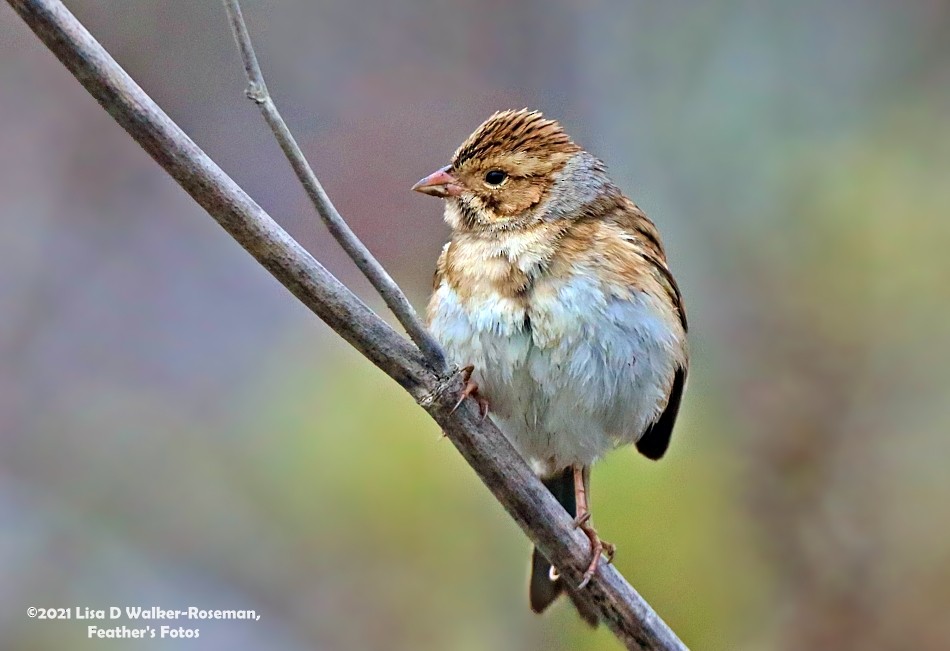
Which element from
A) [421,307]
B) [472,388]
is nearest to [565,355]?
[472,388]

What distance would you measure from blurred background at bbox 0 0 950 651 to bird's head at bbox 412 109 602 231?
4.61 feet

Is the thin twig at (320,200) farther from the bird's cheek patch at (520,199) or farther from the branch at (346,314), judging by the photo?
the bird's cheek patch at (520,199)

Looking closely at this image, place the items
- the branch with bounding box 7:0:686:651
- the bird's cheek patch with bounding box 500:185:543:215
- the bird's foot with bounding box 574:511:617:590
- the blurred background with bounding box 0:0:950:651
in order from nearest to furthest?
the branch with bounding box 7:0:686:651
the bird's foot with bounding box 574:511:617:590
the bird's cheek patch with bounding box 500:185:543:215
the blurred background with bounding box 0:0:950:651

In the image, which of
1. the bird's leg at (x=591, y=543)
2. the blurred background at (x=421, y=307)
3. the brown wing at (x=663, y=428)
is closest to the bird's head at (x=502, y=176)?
the brown wing at (x=663, y=428)

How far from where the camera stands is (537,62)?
5762 millimetres

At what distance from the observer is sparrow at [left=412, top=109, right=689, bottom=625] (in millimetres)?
2943

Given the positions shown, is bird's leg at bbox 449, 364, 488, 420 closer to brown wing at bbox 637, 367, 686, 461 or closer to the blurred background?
brown wing at bbox 637, 367, 686, 461

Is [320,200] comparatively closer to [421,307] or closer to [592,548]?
[592,548]

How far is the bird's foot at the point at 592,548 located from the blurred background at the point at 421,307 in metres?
1.32

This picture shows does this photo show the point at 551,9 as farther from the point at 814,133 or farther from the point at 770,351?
the point at 770,351

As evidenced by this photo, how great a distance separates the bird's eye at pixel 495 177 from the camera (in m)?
3.33

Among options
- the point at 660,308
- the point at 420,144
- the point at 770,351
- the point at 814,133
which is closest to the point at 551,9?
the point at 420,144

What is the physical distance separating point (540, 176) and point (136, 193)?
261cm

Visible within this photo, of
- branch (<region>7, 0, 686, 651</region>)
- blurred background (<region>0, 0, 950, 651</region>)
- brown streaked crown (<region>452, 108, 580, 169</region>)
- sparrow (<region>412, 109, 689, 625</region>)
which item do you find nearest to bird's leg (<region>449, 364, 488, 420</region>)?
sparrow (<region>412, 109, 689, 625</region>)
